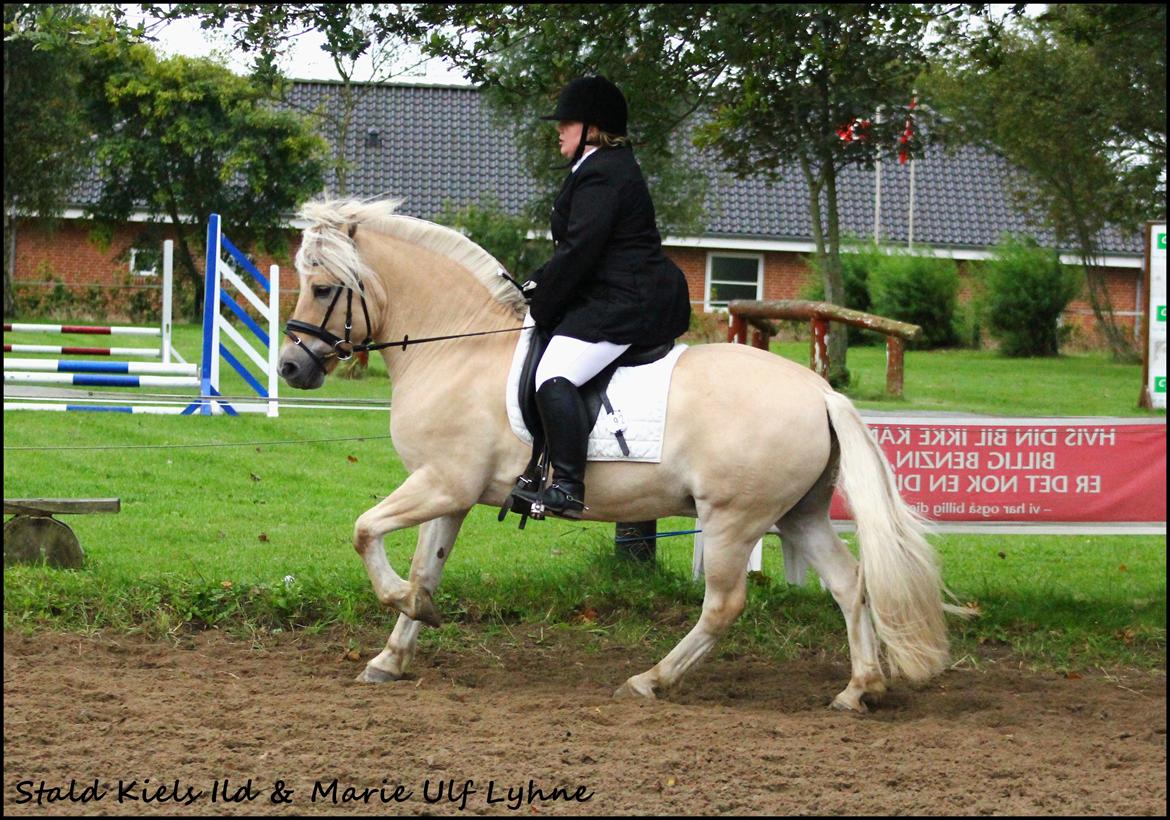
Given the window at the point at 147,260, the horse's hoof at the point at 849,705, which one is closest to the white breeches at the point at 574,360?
the horse's hoof at the point at 849,705

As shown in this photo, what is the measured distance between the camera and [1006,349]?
2716 centimetres

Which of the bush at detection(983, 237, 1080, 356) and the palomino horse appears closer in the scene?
the palomino horse

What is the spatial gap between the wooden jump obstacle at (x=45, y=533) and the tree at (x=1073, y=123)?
11902mm

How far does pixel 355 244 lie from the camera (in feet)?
19.5

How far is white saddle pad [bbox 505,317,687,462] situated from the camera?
5.60m

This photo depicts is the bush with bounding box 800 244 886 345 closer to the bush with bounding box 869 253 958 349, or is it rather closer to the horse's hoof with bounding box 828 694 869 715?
the bush with bounding box 869 253 958 349

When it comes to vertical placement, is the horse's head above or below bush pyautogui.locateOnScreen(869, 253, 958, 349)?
below

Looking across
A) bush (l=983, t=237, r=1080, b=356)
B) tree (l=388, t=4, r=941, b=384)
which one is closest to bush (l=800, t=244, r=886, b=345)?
bush (l=983, t=237, r=1080, b=356)

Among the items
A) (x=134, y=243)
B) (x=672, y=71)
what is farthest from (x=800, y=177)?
(x=672, y=71)

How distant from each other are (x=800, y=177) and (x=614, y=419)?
3075 centimetres

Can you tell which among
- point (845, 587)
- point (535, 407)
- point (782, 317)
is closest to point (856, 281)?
point (782, 317)

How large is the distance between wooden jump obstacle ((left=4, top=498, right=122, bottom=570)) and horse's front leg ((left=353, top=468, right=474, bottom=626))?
2.45 meters

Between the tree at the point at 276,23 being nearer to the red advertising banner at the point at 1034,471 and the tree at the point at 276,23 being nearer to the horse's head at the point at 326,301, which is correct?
the horse's head at the point at 326,301

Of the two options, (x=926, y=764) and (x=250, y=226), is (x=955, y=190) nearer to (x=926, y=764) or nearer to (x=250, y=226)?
(x=250, y=226)
